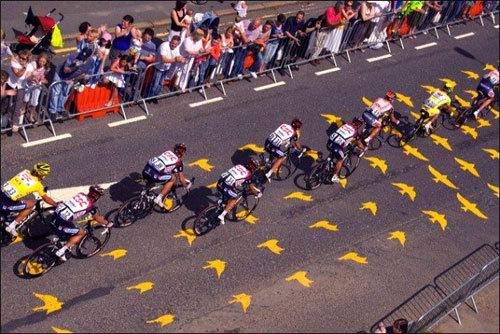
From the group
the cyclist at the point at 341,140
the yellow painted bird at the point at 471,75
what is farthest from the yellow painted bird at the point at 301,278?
the yellow painted bird at the point at 471,75

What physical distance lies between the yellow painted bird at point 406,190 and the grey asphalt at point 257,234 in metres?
0.14

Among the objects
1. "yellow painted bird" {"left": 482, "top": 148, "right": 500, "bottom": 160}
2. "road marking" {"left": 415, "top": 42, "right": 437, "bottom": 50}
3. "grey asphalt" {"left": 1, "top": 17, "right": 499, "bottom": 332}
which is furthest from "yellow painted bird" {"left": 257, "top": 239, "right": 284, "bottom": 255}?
"road marking" {"left": 415, "top": 42, "right": 437, "bottom": 50}

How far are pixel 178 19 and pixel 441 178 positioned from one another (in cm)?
858

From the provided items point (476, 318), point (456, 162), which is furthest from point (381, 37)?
point (476, 318)

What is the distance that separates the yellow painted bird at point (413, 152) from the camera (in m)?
17.4

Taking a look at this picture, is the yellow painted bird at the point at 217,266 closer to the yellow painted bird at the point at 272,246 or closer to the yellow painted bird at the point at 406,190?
the yellow painted bird at the point at 272,246

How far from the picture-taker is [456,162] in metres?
17.6

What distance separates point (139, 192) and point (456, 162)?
9.23m

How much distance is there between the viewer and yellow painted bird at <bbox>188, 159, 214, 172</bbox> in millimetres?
15180

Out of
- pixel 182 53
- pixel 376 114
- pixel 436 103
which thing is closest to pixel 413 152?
pixel 436 103

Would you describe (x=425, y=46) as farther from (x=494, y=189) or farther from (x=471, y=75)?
(x=494, y=189)

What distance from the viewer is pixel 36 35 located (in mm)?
15852

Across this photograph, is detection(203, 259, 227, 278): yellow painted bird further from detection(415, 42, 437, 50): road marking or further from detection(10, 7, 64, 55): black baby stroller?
detection(415, 42, 437, 50): road marking

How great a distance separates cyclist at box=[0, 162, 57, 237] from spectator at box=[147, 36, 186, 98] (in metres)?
5.47
